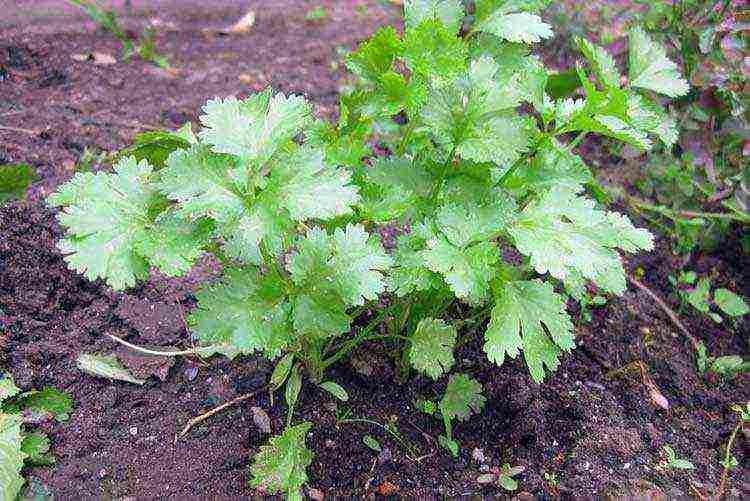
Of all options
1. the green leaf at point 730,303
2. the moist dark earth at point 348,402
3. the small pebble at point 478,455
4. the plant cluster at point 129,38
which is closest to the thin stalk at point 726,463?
the moist dark earth at point 348,402

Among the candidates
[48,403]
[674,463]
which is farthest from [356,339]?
[674,463]

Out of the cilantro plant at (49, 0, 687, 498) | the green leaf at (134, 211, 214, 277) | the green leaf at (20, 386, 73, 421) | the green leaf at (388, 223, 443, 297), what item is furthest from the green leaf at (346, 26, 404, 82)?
the green leaf at (20, 386, 73, 421)

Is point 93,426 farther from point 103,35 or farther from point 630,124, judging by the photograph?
point 103,35

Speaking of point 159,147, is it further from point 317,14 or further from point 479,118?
point 317,14

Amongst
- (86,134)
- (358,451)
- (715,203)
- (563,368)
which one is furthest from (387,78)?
(715,203)

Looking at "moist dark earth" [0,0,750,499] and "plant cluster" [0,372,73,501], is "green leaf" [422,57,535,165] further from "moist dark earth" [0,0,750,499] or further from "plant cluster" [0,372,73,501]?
"plant cluster" [0,372,73,501]

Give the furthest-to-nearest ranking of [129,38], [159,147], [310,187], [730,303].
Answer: [129,38]
[730,303]
[159,147]
[310,187]
